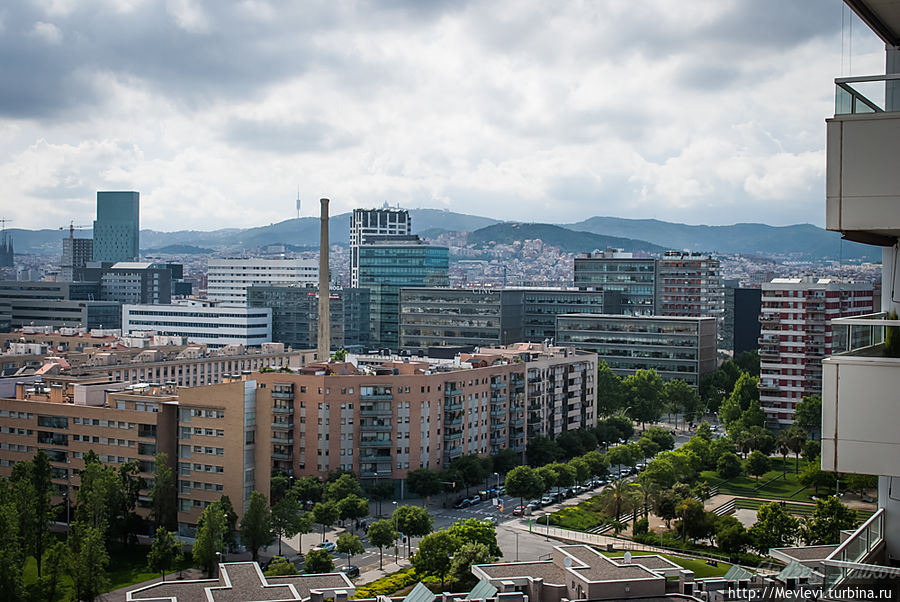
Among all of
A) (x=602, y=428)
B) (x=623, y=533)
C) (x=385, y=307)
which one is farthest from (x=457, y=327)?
(x=623, y=533)

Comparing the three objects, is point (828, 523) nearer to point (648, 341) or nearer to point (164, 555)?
point (164, 555)

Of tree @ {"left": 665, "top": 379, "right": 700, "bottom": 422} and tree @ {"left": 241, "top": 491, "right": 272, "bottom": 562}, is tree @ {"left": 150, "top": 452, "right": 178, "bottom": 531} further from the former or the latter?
tree @ {"left": 665, "top": 379, "right": 700, "bottom": 422}

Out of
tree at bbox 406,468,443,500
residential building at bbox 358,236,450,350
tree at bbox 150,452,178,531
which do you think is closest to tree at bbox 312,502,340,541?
tree at bbox 150,452,178,531

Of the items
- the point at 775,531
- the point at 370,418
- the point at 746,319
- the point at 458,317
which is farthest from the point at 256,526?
the point at 746,319

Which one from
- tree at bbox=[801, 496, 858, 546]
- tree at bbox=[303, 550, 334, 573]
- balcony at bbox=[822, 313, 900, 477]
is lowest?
tree at bbox=[303, 550, 334, 573]

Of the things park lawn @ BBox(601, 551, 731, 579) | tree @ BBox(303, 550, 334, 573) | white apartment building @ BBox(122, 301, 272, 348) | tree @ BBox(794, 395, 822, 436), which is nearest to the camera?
tree @ BBox(303, 550, 334, 573)
